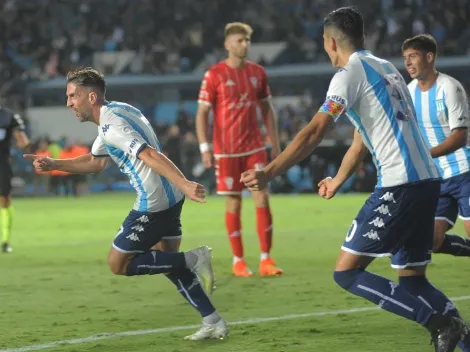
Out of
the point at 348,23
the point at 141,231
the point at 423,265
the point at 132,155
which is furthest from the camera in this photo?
the point at 141,231

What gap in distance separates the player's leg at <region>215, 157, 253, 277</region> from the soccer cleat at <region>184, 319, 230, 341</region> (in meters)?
3.87

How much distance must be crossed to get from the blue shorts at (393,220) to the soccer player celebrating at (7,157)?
29.4 feet

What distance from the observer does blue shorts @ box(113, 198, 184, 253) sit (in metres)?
6.76

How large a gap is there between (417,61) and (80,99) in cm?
295

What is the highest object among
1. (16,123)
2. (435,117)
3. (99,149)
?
(435,117)

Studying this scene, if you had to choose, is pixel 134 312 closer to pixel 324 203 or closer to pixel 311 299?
pixel 311 299

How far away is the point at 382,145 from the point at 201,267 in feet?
6.04

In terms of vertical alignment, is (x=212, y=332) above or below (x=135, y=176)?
below

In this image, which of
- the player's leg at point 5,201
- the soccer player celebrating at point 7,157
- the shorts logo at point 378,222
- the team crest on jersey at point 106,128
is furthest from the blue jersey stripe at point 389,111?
the player's leg at point 5,201

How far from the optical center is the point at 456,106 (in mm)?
8477

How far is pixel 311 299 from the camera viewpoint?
8.80 meters

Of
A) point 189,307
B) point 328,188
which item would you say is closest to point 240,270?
point 189,307

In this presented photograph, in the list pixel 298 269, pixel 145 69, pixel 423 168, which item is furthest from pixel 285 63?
pixel 423 168

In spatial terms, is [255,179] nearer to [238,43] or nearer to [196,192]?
[196,192]
